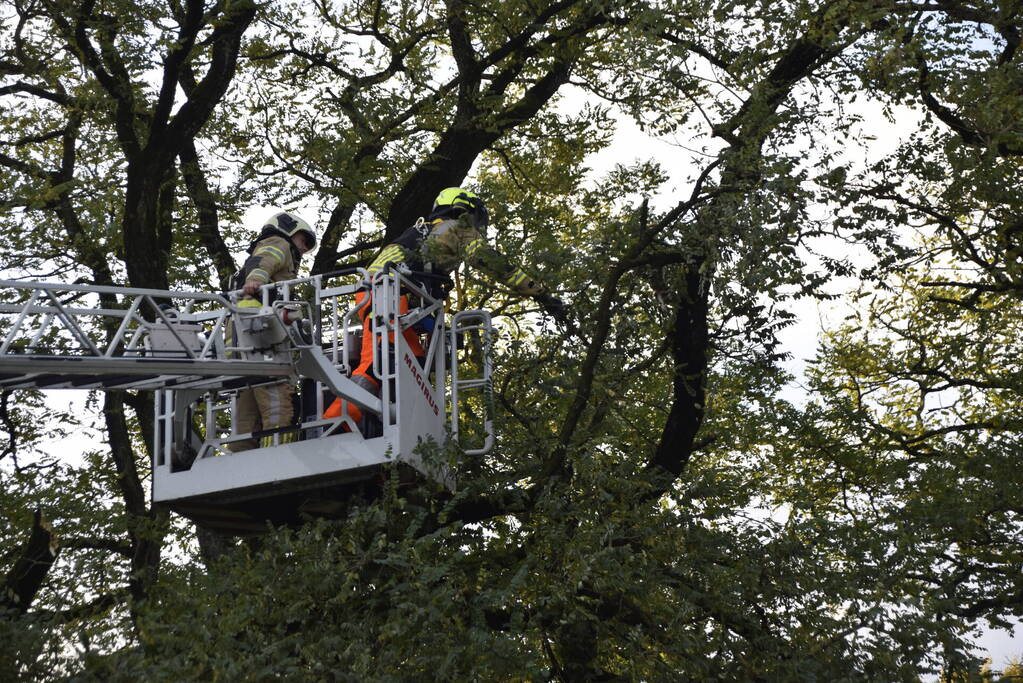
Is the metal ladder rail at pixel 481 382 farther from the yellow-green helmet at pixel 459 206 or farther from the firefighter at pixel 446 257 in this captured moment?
the yellow-green helmet at pixel 459 206

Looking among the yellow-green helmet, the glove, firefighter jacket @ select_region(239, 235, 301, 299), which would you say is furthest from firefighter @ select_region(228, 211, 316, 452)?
the glove

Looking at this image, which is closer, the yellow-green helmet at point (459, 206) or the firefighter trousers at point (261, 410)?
the firefighter trousers at point (261, 410)

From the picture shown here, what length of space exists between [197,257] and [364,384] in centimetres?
730

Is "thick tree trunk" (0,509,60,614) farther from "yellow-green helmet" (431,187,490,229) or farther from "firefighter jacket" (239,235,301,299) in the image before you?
"yellow-green helmet" (431,187,490,229)

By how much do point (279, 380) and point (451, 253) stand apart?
1.85 m

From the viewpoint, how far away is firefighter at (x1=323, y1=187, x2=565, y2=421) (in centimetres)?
1011

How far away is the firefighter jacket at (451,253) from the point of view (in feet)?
33.6

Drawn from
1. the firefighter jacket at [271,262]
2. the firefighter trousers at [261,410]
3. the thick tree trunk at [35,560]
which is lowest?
the thick tree trunk at [35,560]

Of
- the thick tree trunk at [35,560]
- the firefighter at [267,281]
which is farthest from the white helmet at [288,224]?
the thick tree trunk at [35,560]

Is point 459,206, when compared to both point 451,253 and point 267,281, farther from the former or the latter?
point 267,281

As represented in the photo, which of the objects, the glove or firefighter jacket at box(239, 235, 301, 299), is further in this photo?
the glove

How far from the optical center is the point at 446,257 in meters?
10.4

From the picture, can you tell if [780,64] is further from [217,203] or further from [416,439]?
[217,203]

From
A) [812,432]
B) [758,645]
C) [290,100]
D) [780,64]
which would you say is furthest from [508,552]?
[290,100]
